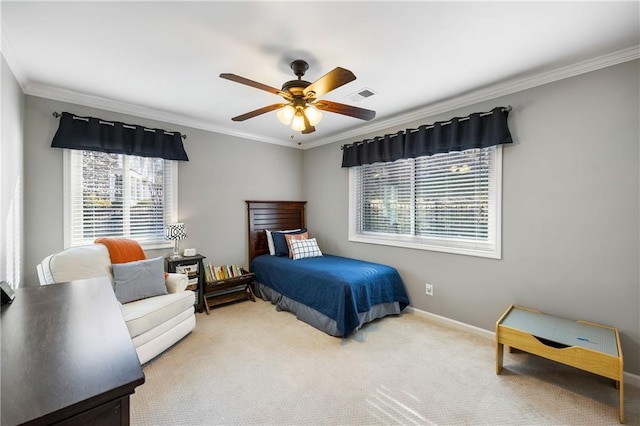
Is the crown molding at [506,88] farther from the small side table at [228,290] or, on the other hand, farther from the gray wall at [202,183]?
the small side table at [228,290]

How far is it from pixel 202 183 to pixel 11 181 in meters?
1.80

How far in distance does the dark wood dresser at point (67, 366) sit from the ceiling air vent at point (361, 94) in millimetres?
2617

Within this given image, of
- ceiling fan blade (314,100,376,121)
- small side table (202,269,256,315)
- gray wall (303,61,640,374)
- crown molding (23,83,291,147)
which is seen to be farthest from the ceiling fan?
small side table (202,269,256,315)

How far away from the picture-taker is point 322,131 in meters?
4.22

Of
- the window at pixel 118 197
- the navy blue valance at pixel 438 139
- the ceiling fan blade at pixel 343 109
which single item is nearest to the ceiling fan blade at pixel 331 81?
the ceiling fan blade at pixel 343 109

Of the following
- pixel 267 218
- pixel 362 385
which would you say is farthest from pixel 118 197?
pixel 362 385

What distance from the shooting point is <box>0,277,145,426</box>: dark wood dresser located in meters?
0.64

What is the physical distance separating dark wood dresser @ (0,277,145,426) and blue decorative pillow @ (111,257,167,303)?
1301 mm

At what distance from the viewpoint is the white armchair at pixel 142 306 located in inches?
89.9

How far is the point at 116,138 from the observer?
306 cm

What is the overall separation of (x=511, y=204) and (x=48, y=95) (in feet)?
15.2

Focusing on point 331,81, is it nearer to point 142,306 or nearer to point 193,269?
point 142,306

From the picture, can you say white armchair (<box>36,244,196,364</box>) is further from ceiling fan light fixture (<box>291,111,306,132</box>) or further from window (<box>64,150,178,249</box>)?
ceiling fan light fixture (<box>291,111,306,132</box>)

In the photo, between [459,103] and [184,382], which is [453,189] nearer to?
[459,103]
